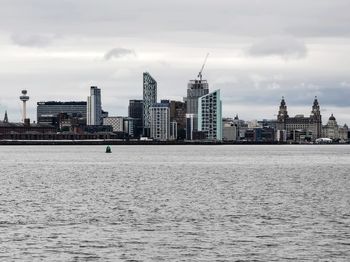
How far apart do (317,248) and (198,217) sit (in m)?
16.8

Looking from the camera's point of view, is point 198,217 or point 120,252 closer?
point 120,252

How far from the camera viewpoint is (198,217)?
65.7m

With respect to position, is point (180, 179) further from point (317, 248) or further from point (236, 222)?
point (317, 248)

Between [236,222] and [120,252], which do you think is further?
[236,222]

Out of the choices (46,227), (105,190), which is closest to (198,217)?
(46,227)

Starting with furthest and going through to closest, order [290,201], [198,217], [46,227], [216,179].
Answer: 1. [216,179]
2. [290,201]
3. [198,217]
4. [46,227]

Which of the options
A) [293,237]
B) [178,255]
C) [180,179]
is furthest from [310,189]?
[178,255]

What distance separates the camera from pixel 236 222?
62312mm

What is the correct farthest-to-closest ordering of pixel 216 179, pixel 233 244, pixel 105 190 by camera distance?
pixel 216 179
pixel 105 190
pixel 233 244

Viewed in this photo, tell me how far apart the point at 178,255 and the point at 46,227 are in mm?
13761

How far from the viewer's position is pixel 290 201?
3152 inches

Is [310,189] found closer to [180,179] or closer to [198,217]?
[180,179]

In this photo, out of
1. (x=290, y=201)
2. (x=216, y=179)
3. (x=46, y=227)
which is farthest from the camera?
(x=216, y=179)

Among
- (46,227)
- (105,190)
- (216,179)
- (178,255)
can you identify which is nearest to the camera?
(178,255)
